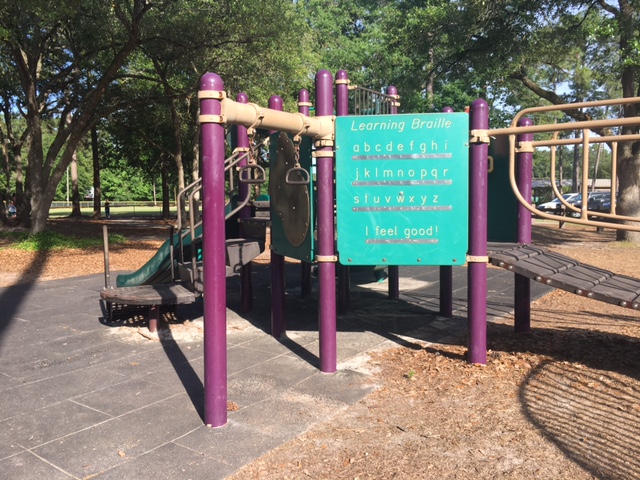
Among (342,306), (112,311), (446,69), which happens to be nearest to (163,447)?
(112,311)

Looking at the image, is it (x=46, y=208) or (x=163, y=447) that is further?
(x=46, y=208)

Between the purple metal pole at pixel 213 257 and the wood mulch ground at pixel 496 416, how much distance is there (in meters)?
0.70

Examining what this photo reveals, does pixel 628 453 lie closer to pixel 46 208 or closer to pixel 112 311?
pixel 112 311

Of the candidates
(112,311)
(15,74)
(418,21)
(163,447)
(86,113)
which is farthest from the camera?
(15,74)

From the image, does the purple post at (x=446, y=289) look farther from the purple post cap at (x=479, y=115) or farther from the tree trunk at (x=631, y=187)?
the tree trunk at (x=631, y=187)

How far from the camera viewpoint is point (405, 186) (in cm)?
511

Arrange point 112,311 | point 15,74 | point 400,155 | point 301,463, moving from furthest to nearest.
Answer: point 15,74 → point 112,311 → point 400,155 → point 301,463

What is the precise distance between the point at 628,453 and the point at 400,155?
288cm

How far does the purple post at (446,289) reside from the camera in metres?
7.25

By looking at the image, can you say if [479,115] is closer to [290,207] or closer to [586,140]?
[586,140]

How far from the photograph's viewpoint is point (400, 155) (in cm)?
507

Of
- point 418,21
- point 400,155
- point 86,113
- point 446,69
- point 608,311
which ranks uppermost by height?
point 418,21

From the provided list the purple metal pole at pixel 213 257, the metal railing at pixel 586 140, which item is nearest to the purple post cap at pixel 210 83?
the purple metal pole at pixel 213 257

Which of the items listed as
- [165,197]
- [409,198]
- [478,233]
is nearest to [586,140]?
[478,233]
